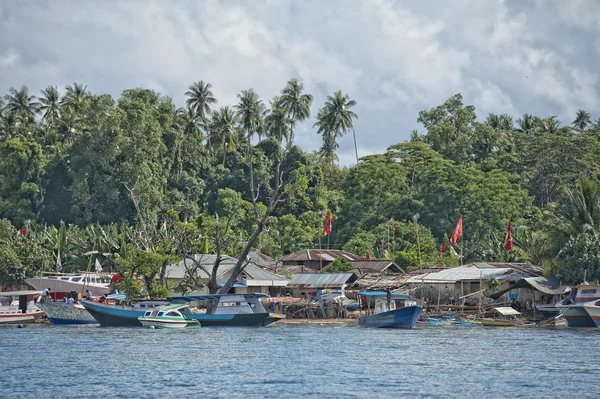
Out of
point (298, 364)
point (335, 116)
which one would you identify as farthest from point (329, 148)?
point (298, 364)

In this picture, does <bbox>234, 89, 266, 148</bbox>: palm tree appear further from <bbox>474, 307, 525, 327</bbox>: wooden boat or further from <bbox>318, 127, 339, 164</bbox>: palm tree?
<bbox>474, 307, 525, 327</bbox>: wooden boat

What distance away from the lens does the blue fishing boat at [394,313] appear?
5950 cm

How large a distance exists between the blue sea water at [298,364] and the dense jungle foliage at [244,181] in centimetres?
2364

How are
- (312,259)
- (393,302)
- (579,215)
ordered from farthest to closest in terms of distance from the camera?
1. (312,259)
2. (579,215)
3. (393,302)

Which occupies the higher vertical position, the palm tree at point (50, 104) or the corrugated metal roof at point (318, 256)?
the palm tree at point (50, 104)

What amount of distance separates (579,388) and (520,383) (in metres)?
2.26

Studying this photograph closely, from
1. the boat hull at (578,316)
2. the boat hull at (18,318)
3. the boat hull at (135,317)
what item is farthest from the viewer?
the boat hull at (18,318)

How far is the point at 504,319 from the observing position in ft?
214

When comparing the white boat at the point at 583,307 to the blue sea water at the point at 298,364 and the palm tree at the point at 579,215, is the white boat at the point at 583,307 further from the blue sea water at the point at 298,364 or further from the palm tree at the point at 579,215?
the palm tree at the point at 579,215

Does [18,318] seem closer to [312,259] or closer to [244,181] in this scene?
[312,259]

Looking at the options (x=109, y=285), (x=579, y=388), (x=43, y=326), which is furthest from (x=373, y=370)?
(x=109, y=285)

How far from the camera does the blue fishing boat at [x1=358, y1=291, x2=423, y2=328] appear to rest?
195 feet

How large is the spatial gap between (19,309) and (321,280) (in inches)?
1015

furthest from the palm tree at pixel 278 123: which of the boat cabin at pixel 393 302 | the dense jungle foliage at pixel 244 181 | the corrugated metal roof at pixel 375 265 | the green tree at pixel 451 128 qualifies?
the boat cabin at pixel 393 302
